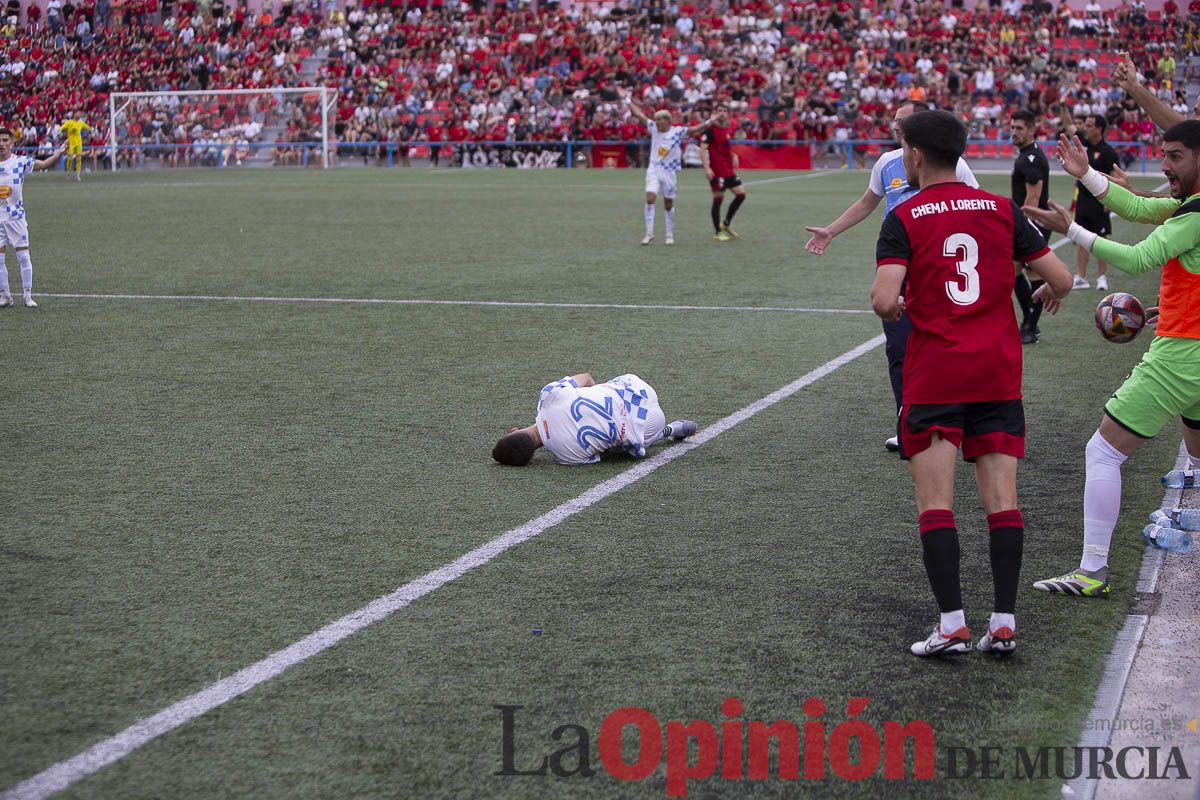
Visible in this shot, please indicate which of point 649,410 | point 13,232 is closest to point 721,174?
point 13,232

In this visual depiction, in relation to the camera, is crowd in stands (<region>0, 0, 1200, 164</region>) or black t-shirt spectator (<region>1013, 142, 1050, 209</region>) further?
crowd in stands (<region>0, 0, 1200, 164</region>)

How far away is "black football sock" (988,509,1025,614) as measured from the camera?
4.60 m

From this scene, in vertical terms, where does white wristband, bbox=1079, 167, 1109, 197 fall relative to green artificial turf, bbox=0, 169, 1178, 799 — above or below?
above

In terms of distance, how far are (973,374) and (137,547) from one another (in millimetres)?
3726

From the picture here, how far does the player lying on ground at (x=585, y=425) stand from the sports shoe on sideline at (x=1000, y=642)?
10.1ft

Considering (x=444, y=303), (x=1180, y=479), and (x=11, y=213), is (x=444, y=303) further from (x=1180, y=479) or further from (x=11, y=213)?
(x=1180, y=479)

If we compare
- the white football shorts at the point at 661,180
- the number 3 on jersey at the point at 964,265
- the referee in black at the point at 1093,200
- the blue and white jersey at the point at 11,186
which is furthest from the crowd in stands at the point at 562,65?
the number 3 on jersey at the point at 964,265

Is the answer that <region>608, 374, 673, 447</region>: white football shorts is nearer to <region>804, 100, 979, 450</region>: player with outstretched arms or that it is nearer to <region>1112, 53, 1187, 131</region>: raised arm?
<region>804, 100, 979, 450</region>: player with outstretched arms

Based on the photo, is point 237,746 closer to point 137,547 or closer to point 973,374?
point 137,547

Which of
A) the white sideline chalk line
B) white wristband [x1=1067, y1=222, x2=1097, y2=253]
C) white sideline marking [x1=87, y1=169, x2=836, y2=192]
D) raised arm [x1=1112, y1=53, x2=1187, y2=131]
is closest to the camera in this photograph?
white wristband [x1=1067, y1=222, x2=1097, y2=253]

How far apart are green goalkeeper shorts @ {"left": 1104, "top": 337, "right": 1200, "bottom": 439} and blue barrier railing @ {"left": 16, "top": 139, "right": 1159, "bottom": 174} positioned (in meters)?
39.1

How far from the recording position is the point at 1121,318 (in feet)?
19.7

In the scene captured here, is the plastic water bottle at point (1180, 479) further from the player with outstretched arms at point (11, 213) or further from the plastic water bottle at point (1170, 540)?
the player with outstretched arms at point (11, 213)

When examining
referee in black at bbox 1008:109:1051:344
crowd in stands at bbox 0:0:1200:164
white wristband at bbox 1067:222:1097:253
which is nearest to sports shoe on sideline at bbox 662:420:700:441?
white wristband at bbox 1067:222:1097:253
